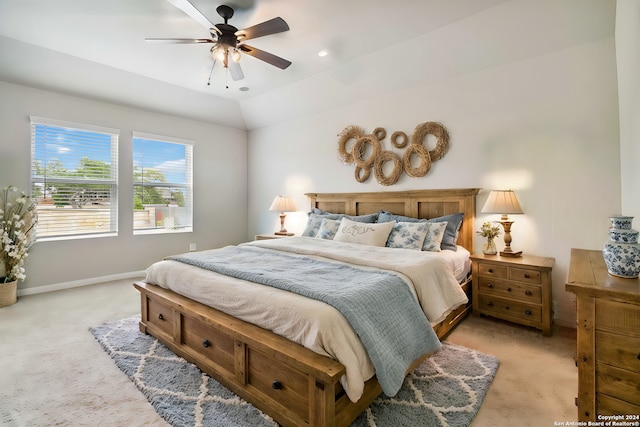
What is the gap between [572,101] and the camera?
2832mm

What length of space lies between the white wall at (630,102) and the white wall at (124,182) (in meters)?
5.30

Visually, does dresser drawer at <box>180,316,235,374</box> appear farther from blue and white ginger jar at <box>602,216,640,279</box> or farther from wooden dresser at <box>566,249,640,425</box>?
blue and white ginger jar at <box>602,216,640,279</box>

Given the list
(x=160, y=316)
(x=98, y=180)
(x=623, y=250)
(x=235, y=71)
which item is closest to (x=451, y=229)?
(x=623, y=250)

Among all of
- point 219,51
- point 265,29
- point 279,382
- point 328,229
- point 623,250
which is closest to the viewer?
point 623,250

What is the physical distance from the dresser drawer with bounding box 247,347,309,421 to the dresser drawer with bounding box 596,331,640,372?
1.33 m

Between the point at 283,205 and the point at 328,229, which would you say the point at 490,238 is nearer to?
the point at 328,229

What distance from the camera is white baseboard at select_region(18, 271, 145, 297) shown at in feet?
12.3

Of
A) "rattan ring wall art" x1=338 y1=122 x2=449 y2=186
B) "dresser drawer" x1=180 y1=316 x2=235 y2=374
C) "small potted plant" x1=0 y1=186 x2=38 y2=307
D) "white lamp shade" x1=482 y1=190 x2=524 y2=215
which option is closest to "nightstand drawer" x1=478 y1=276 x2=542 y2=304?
"white lamp shade" x1=482 y1=190 x2=524 y2=215

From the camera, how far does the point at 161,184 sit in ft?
16.1

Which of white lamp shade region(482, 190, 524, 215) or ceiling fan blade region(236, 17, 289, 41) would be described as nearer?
ceiling fan blade region(236, 17, 289, 41)

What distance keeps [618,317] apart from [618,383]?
29cm

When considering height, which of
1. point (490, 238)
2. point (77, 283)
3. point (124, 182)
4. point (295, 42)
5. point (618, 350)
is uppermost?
point (295, 42)

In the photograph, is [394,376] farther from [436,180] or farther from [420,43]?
[420,43]

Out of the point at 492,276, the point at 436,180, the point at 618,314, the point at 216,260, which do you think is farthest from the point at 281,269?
the point at 436,180
